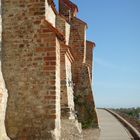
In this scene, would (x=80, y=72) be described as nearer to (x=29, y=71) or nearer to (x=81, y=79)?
(x=81, y=79)

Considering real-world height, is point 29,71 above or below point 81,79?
below

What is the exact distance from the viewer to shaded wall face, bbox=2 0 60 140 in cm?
1045

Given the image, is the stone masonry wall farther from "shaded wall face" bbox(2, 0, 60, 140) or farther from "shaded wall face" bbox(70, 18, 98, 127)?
"shaded wall face" bbox(2, 0, 60, 140)

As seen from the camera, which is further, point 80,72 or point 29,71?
point 80,72

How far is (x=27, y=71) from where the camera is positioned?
1062cm

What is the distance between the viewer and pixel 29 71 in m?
10.6

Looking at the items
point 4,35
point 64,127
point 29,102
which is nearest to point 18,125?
point 29,102

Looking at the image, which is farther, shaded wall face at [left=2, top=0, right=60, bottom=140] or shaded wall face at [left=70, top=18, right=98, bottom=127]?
shaded wall face at [left=70, top=18, right=98, bottom=127]

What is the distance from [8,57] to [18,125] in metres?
1.78

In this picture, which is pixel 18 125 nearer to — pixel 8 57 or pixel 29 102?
pixel 29 102

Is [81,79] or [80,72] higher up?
[80,72]

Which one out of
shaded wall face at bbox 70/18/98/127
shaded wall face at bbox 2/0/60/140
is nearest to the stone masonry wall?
shaded wall face at bbox 70/18/98/127

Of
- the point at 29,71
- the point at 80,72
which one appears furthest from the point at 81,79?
the point at 29,71

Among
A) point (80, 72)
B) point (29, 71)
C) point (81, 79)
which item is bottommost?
point (29, 71)
